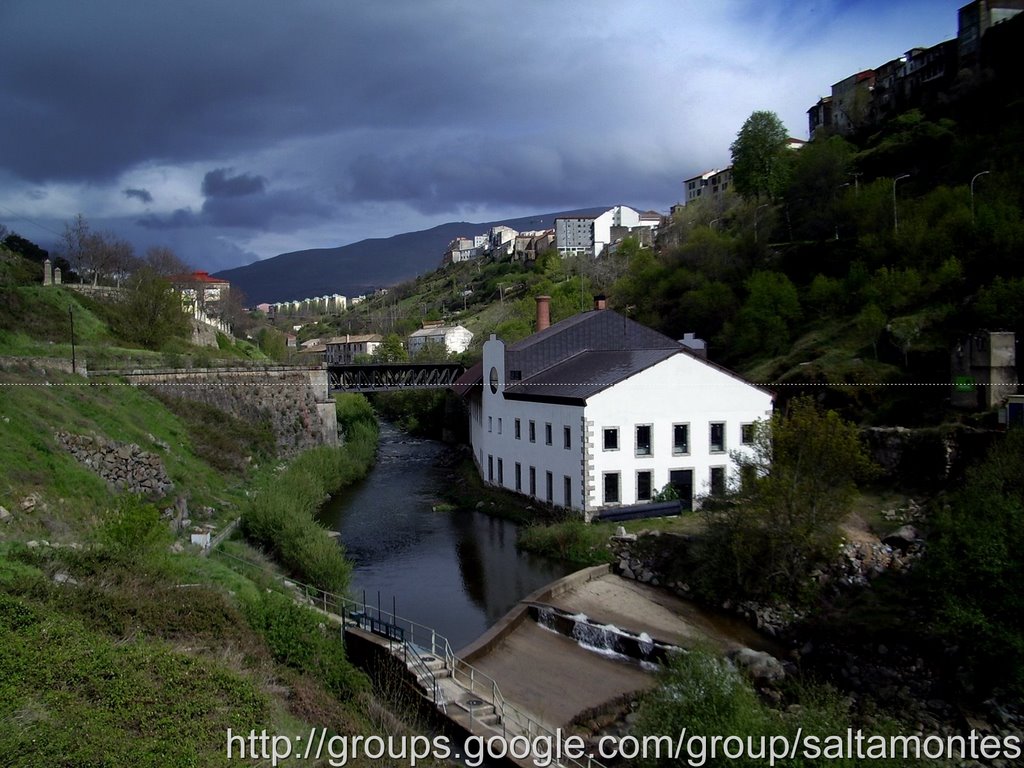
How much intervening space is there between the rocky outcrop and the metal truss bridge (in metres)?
25.6

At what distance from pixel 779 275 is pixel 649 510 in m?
27.9

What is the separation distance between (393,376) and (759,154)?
43.0 metres

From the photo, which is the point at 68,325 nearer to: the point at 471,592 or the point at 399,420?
the point at 399,420

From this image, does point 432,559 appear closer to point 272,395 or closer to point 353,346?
point 272,395

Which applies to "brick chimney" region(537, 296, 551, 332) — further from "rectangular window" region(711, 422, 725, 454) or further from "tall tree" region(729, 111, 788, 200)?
"tall tree" region(729, 111, 788, 200)

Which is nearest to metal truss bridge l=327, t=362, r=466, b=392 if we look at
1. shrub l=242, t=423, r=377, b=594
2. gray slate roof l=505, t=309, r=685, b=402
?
gray slate roof l=505, t=309, r=685, b=402

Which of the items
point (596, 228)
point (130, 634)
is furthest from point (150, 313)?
point (596, 228)

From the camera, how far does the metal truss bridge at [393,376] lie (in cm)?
5447

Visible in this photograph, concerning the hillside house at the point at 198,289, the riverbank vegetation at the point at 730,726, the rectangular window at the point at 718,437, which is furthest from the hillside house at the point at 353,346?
the riverbank vegetation at the point at 730,726

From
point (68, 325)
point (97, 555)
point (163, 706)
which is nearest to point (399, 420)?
point (68, 325)

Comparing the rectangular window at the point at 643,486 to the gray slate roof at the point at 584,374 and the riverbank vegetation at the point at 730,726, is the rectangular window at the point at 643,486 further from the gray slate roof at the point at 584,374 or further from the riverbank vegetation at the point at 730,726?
the riverbank vegetation at the point at 730,726

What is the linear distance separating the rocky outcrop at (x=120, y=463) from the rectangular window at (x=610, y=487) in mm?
16023

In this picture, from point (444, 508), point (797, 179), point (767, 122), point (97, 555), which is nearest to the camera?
point (97, 555)

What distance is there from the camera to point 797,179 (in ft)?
204
